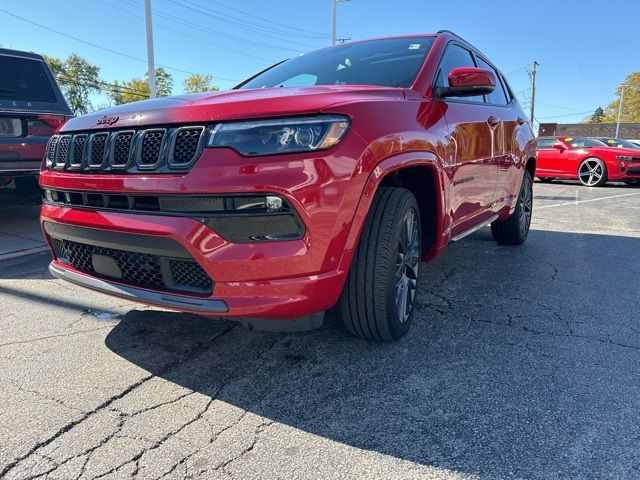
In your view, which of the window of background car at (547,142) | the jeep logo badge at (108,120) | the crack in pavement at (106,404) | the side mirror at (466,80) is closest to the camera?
the crack in pavement at (106,404)

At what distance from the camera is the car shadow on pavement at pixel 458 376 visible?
1845mm

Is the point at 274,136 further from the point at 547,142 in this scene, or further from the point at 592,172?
the point at 547,142

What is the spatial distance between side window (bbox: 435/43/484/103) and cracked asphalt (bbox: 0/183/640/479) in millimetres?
1489

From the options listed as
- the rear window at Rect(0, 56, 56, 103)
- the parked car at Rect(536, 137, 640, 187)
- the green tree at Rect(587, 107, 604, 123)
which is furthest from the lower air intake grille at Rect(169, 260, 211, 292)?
the green tree at Rect(587, 107, 604, 123)

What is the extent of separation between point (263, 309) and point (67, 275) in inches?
48.0

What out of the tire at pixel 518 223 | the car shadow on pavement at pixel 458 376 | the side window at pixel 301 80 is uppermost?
the side window at pixel 301 80

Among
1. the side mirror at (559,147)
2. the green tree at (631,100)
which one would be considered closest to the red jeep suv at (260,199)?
the side mirror at (559,147)

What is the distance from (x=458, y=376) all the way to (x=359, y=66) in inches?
82.5

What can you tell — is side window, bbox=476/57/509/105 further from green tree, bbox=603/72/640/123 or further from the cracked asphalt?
green tree, bbox=603/72/640/123

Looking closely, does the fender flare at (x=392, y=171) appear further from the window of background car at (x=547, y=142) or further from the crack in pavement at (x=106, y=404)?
the window of background car at (x=547, y=142)

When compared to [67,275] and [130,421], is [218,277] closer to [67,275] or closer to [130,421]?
[130,421]

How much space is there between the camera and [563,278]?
408cm

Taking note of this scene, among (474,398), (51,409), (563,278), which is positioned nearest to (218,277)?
(51,409)

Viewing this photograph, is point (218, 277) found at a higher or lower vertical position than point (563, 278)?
higher
